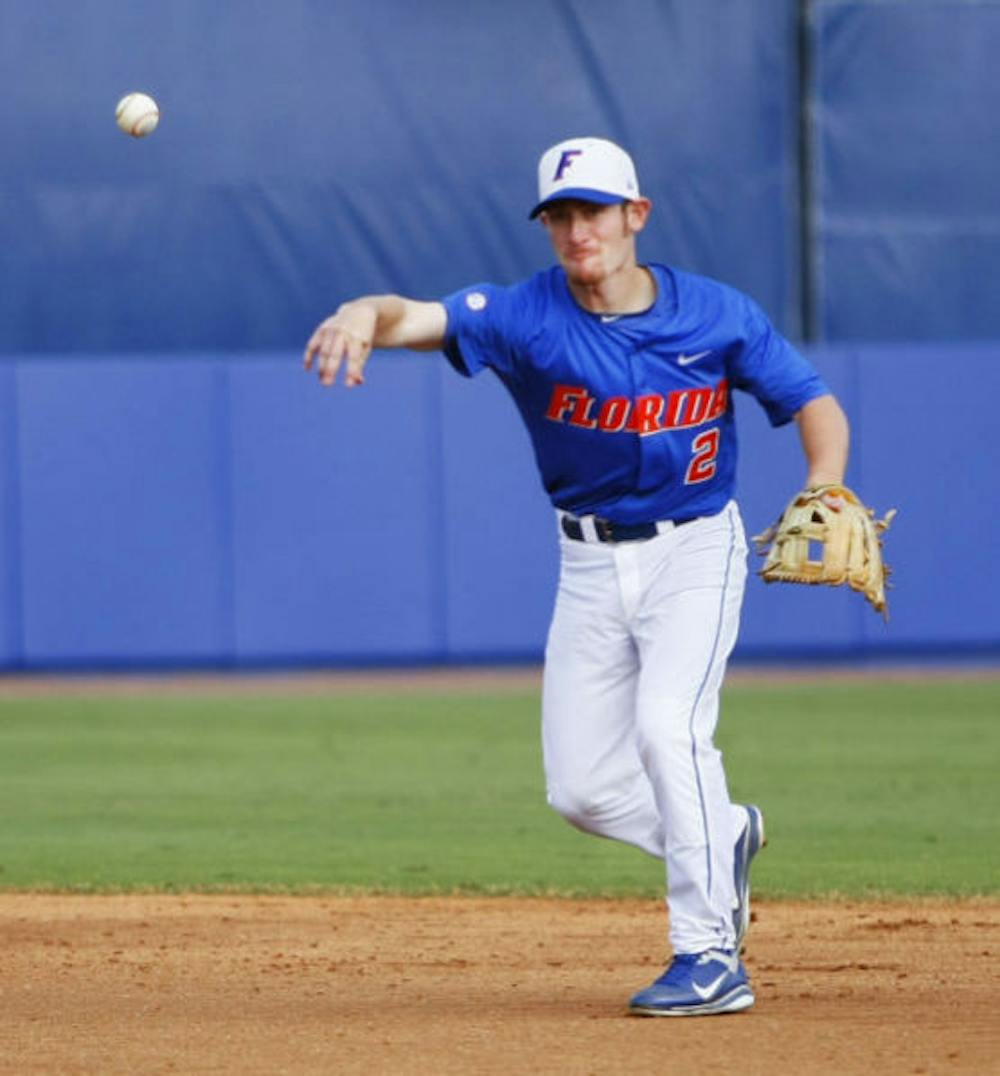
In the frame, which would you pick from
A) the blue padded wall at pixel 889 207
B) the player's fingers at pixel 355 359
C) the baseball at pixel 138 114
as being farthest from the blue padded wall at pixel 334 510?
the player's fingers at pixel 355 359

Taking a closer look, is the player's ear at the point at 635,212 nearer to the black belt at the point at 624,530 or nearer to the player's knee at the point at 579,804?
the black belt at the point at 624,530

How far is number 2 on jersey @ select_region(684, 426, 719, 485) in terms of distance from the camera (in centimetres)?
498

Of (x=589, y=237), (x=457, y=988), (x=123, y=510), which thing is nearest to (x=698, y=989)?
(x=457, y=988)

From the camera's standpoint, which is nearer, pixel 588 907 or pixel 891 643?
pixel 588 907

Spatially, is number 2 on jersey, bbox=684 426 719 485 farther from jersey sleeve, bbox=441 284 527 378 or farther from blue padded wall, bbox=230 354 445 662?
blue padded wall, bbox=230 354 445 662

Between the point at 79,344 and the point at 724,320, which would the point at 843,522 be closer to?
the point at 724,320

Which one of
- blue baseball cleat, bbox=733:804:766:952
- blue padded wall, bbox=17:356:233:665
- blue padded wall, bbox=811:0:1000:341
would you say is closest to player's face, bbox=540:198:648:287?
blue baseball cleat, bbox=733:804:766:952

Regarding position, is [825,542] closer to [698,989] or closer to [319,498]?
[698,989]

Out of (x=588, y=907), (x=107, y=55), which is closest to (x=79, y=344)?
(x=107, y=55)

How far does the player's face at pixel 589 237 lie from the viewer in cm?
487

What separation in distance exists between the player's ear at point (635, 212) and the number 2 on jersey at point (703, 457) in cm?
47

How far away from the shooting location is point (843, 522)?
4.96m

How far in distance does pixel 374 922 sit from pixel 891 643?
26.5 feet

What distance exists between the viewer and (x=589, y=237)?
4.87 m
